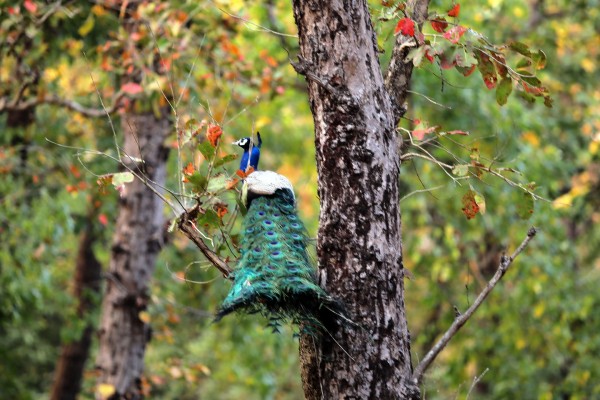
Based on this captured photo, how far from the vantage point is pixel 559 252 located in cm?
893

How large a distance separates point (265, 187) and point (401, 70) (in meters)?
0.61

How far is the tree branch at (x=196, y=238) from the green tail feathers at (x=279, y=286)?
99mm

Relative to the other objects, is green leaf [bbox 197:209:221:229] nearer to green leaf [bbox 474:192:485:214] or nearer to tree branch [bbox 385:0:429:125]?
tree branch [bbox 385:0:429:125]

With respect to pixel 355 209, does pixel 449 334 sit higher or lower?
lower

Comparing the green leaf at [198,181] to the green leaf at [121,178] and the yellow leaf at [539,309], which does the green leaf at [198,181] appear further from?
the yellow leaf at [539,309]

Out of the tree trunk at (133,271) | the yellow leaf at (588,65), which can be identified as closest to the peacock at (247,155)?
the tree trunk at (133,271)

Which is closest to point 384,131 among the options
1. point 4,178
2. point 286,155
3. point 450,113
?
point 4,178

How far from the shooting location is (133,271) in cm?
630

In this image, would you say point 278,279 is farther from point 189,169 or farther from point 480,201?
point 480,201

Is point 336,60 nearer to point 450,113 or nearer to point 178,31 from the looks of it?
point 178,31

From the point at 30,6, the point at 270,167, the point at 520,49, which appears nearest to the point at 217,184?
the point at 520,49

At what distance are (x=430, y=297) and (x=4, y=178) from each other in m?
4.45

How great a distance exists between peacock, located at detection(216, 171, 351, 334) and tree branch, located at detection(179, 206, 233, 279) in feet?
0.32

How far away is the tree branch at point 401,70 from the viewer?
2.82 m
